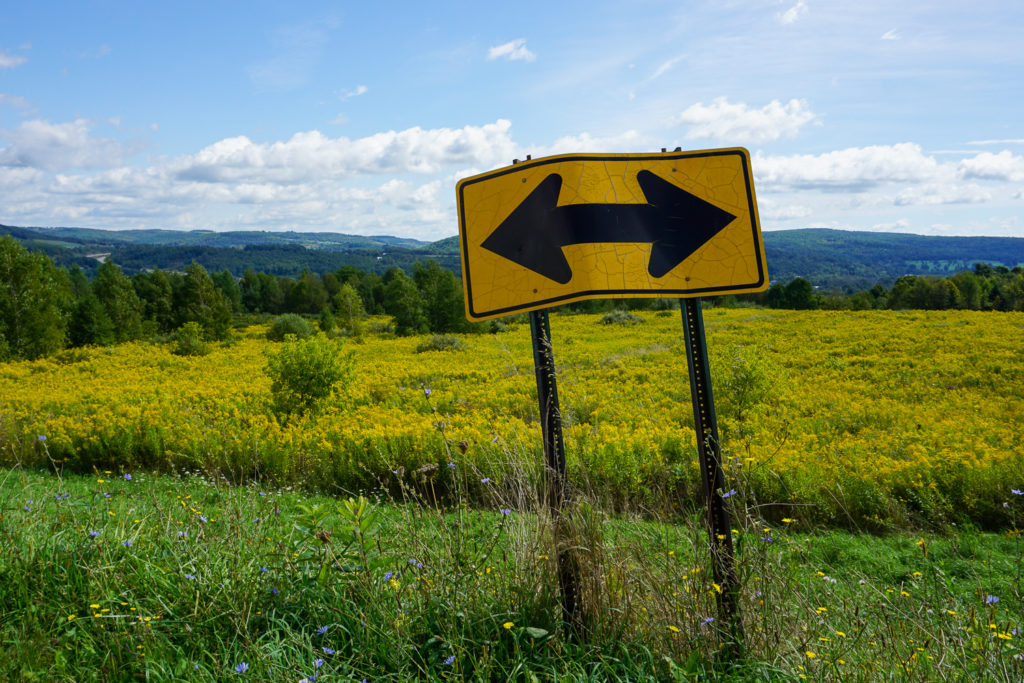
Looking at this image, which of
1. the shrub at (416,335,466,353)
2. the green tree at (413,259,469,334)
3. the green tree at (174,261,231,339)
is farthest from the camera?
Answer: the green tree at (174,261,231,339)

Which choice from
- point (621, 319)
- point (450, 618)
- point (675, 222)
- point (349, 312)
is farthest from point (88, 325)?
point (675, 222)

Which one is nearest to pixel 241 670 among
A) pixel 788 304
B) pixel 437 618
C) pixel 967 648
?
pixel 437 618

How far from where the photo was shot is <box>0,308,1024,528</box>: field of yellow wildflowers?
21.1ft

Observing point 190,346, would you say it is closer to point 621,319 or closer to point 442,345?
point 442,345

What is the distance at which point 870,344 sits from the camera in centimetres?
2012

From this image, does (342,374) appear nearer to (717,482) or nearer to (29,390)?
(717,482)

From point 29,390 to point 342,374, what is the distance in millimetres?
12401

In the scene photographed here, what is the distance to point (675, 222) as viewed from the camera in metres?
2.47

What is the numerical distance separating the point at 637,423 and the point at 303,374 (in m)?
6.91

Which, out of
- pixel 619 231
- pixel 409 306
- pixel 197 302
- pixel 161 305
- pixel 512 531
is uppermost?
pixel 161 305

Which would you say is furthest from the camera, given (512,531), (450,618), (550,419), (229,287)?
(229,287)

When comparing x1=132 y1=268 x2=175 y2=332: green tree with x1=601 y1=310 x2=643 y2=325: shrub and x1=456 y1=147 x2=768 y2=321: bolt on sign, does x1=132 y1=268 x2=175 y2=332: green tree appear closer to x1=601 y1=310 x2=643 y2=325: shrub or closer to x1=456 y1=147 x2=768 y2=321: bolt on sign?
x1=601 y1=310 x2=643 y2=325: shrub

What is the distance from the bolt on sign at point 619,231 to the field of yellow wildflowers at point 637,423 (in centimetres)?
36

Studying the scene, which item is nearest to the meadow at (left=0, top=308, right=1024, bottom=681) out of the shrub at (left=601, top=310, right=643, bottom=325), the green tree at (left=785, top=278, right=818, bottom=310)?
the shrub at (left=601, top=310, right=643, bottom=325)
